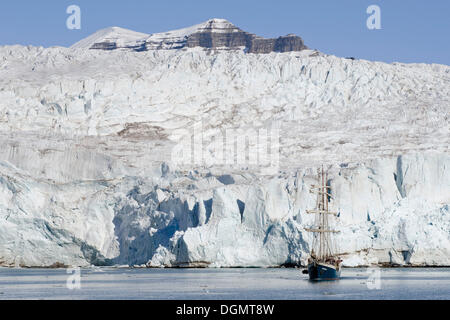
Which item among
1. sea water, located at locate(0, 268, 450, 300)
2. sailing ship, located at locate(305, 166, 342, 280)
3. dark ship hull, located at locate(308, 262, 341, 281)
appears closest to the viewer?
sea water, located at locate(0, 268, 450, 300)

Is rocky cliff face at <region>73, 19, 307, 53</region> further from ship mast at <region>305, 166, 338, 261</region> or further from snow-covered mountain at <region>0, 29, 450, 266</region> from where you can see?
ship mast at <region>305, 166, 338, 261</region>

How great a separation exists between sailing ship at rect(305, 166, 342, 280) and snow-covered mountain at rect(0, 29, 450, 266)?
1.02 meters

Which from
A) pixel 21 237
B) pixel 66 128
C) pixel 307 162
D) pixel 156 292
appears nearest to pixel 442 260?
pixel 307 162

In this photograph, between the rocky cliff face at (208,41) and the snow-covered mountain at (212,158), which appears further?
the rocky cliff face at (208,41)

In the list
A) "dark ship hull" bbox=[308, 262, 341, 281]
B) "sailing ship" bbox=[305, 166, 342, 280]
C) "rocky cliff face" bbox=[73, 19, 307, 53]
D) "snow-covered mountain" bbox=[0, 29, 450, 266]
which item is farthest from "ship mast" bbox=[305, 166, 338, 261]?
"rocky cliff face" bbox=[73, 19, 307, 53]

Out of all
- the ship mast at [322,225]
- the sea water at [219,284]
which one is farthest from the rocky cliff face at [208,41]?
the sea water at [219,284]

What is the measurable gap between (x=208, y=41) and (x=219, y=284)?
64.6 m

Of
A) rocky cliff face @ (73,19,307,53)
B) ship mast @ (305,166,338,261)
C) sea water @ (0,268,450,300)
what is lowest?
sea water @ (0,268,450,300)

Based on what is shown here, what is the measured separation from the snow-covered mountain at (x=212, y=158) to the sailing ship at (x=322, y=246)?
1018 millimetres

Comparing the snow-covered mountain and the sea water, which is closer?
the sea water

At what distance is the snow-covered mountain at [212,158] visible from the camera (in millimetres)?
46688

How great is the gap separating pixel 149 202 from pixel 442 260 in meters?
17.1

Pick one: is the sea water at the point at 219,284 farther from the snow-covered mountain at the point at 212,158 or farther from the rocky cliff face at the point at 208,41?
the rocky cliff face at the point at 208,41

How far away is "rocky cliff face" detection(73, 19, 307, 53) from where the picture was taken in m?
97.1
